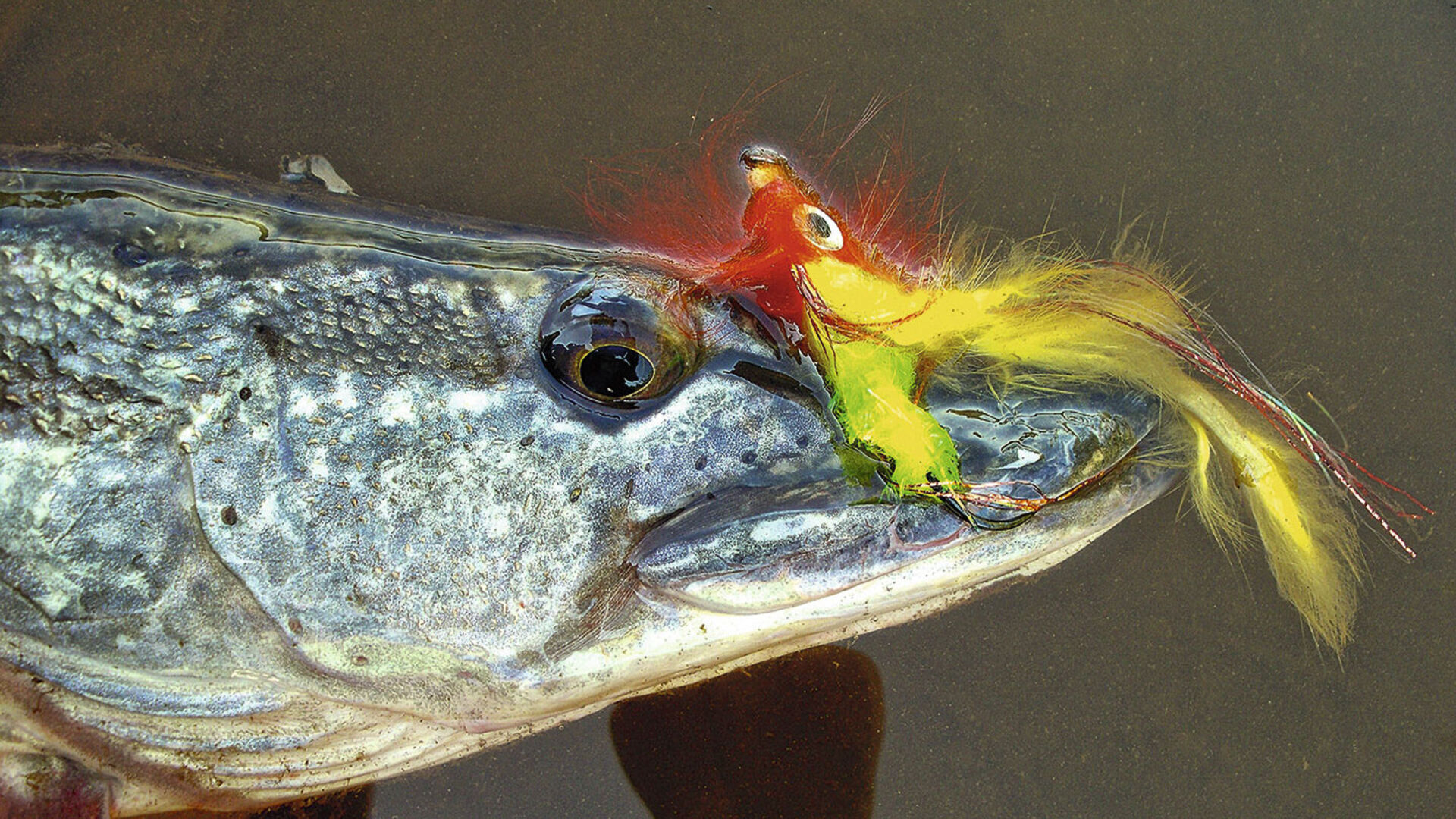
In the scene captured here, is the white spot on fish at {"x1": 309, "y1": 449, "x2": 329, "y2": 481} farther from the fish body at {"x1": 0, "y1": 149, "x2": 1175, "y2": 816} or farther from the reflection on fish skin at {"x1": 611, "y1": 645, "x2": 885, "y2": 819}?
the reflection on fish skin at {"x1": 611, "y1": 645, "x2": 885, "y2": 819}

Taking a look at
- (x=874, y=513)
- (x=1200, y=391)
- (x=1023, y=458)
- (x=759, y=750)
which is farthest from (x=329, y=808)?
(x=1200, y=391)

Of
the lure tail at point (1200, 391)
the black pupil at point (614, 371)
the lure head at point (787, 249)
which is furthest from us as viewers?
the lure tail at point (1200, 391)

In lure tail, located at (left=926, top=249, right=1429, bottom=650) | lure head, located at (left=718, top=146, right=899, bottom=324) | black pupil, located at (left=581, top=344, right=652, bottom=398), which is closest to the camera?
black pupil, located at (left=581, top=344, right=652, bottom=398)

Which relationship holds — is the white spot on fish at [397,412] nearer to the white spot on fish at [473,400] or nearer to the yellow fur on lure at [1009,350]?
the white spot on fish at [473,400]

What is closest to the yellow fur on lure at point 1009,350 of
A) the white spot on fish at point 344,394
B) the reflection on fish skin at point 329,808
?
the white spot on fish at point 344,394

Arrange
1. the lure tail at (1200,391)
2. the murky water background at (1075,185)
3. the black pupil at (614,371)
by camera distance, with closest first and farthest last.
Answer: the black pupil at (614,371) → the lure tail at (1200,391) → the murky water background at (1075,185)

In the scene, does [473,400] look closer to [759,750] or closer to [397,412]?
[397,412]

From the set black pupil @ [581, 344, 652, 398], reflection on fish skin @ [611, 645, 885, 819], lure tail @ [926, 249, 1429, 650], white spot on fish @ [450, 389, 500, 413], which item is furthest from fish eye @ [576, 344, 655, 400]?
reflection on fish skin @ [611, 645, 885, 819]
